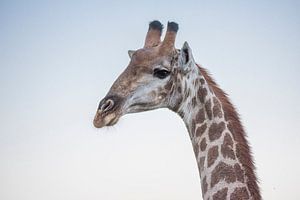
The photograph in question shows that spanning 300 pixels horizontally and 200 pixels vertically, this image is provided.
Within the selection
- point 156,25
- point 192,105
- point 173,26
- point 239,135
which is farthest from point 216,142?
point 156,25

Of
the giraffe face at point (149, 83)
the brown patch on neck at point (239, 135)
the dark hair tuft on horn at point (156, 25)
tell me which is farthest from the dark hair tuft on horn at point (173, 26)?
the brown patch on neck at point (239, 135)

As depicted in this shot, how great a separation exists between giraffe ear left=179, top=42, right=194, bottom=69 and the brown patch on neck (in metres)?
0.49

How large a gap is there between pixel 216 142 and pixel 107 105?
57.8 inches

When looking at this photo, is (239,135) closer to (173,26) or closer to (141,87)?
(141,87)

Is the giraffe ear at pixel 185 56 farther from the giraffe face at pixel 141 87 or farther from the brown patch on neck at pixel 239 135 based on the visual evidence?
the brown patch on neck at pixel 239 135

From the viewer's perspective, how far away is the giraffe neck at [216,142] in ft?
18.2

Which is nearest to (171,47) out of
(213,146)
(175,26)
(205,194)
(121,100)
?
(175,26)

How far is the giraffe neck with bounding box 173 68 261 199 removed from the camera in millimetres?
5539

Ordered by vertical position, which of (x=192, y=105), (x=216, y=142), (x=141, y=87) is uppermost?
(x=141, y=87)

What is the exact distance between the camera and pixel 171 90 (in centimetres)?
650

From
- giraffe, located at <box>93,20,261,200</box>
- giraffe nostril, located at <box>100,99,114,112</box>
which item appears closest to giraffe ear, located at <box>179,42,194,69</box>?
giraffe, located at <box>93,20,261,200</box>

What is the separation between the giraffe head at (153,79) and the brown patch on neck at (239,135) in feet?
1.66

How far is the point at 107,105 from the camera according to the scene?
5.96 meters

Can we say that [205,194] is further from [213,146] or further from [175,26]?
[175,26]
